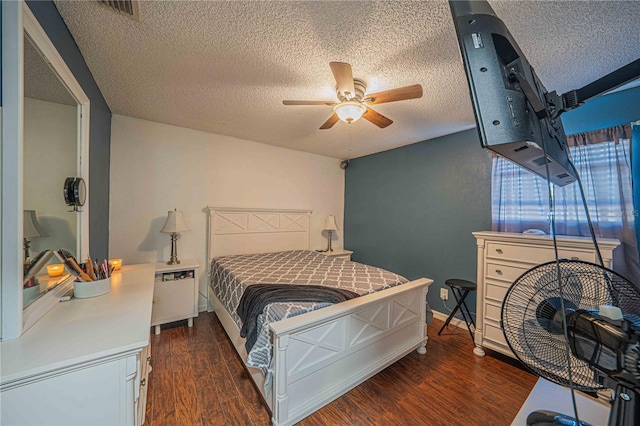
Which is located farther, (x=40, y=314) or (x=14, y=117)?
(x=40, y=314)

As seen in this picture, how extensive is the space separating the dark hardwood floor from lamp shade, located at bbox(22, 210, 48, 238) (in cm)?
130

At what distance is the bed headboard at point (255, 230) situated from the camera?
3243 mm

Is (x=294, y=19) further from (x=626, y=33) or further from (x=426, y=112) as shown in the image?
(x=626, y=33)

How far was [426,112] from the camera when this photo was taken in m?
2.44

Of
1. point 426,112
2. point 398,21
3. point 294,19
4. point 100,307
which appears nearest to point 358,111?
point 398,21

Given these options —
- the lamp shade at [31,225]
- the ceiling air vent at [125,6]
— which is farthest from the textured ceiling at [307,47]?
the lamp shade at [31,225]

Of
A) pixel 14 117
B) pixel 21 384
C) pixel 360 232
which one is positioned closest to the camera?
pixel 21 384

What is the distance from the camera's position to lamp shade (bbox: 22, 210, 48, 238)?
38.4 inches

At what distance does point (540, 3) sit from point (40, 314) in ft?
9.14

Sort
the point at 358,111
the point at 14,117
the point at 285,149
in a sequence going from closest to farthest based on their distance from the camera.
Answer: the point at 14,117 < the point at 358,111 < the point at 285,149

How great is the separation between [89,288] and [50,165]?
706mm

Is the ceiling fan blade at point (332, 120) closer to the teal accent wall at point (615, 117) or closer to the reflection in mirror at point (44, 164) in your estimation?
the reflection in mirror at point (44, 164)

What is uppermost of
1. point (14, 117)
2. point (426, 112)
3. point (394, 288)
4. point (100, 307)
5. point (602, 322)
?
point (426, 112)

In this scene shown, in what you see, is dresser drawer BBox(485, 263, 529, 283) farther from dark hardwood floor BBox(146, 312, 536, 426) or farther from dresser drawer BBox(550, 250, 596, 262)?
dark hardwood floor BBox(146, 312, 536, 426)
